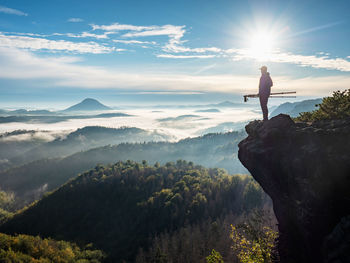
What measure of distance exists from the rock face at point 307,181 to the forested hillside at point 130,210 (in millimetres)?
111471

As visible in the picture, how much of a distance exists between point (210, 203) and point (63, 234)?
327 ft

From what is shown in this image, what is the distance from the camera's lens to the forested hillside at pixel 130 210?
136 meters

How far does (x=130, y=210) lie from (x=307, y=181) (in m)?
159

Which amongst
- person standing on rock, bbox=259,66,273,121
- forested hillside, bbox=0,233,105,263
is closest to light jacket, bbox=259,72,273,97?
person standing on rock, bbox=259,66,273,121

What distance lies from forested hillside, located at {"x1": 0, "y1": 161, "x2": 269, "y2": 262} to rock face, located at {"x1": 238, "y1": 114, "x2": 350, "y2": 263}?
111 m

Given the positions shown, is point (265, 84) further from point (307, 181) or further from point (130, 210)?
point (130, 210)

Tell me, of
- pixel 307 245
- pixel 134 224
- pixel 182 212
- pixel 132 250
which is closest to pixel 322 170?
pixel 307 245

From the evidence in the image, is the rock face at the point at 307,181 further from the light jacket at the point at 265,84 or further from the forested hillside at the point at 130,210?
the forested hillside at the point at 130,210

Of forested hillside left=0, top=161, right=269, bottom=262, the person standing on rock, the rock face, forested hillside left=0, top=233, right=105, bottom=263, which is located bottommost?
forested hillside left=0, top=161, right=269, bottom=262

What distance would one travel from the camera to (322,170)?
1625 cm

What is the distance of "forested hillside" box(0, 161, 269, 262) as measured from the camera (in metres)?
136

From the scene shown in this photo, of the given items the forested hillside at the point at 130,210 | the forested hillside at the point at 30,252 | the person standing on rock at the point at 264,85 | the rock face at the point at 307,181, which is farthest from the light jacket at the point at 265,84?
the forested hillside at the point at 130,210

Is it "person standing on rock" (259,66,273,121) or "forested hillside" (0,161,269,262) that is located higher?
"person standing on rock" (259,66,273,121)

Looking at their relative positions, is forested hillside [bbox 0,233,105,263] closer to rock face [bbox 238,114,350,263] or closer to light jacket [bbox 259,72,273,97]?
rock face [bbox 238,114,350,263]
